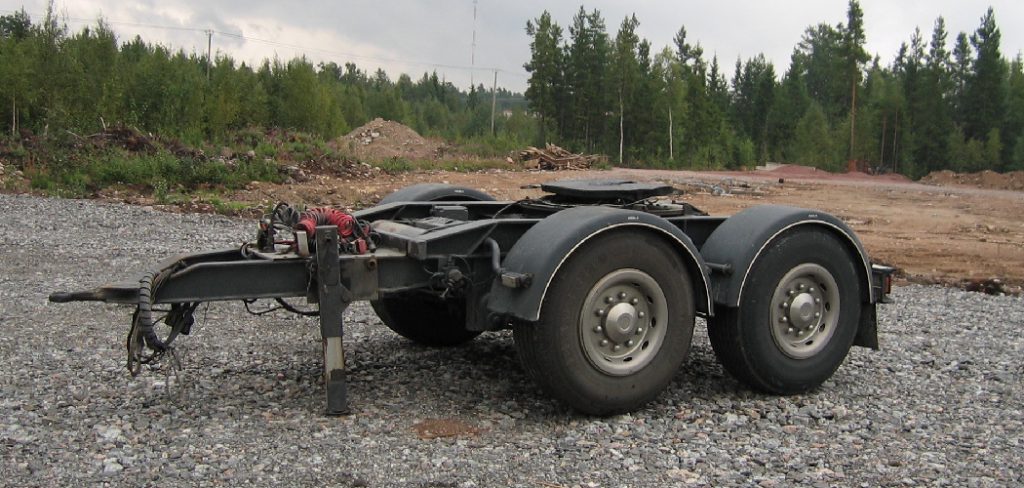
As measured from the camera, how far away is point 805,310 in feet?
18.8

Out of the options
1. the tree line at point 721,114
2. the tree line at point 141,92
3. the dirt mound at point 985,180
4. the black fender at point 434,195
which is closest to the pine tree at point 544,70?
the tree line at point 721,114

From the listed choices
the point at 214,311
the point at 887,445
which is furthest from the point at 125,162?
the point at 887,445

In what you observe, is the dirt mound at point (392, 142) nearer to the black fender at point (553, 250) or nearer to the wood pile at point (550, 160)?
the wood pile at point (550, 160)

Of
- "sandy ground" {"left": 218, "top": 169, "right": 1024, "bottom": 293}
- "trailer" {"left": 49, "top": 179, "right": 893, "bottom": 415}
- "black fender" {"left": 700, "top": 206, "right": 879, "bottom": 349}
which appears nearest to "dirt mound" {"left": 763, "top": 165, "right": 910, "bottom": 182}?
"sandy ground" {"left": 218, "top": 169, "right": 1024, "bottom": 293}

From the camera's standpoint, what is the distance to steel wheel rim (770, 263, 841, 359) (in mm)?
5652

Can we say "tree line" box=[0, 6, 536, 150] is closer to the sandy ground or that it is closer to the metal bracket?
the sandy ground

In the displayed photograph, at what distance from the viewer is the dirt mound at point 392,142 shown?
3941cm

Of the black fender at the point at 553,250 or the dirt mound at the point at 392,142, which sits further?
the dirt mound at the point at 392,142

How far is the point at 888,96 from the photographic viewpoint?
61.7 metres

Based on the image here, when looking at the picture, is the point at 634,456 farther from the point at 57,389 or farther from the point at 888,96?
the point at 888,96

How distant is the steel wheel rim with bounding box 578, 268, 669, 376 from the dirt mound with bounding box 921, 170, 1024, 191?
3613cm

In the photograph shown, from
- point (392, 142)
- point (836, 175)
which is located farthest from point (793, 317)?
point (836, 175)

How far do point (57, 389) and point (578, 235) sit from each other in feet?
10.6

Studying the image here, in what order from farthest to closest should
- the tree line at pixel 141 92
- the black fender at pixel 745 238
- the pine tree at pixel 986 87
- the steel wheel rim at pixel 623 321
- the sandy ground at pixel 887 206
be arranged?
the pine tree at pixel 986 87
the tree line at pixel 141 92
the sandy ground at pixel 887 206
the black fender at pixel 745 238
the steel wheel rim at pixel 623 321
